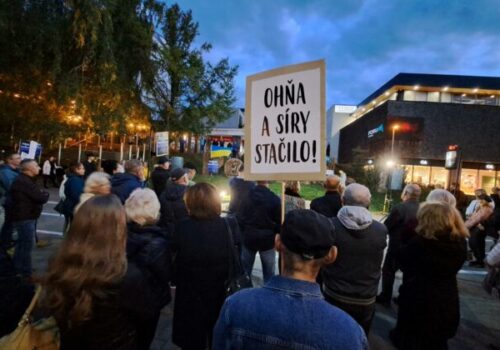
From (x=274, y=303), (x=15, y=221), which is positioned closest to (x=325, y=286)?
(x=274, y=303)

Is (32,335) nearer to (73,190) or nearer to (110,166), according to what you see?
→ (73,190)

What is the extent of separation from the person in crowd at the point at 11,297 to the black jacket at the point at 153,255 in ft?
2.14

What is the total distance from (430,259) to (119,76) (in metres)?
15.5

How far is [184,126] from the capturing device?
84.8ft

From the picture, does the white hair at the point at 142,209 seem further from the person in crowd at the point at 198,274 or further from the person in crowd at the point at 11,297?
the person in crowd at the point at 11,297

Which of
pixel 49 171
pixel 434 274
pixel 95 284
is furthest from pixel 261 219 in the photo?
pixel 49 171

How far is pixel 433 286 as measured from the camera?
321cm

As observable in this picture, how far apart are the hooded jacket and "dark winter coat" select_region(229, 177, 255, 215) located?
1.89 metres

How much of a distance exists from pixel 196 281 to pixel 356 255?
145 centimetres

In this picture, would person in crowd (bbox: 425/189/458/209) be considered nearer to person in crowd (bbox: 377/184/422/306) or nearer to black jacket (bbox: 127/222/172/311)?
person in crowd (bbox: 377/184/422/306)

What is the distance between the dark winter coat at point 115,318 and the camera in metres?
1.99

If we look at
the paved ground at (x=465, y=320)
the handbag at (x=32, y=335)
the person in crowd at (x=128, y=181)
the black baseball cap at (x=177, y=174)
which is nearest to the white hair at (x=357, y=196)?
the paved ground at (x=465, y=320)

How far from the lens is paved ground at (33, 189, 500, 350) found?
13.2 ft

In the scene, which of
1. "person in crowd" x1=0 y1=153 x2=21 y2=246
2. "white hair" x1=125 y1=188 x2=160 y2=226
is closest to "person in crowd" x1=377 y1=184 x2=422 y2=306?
"white hair" x1=125 y1=188 x2=160 y2=226
